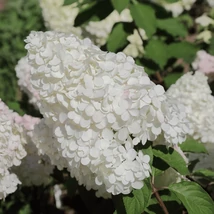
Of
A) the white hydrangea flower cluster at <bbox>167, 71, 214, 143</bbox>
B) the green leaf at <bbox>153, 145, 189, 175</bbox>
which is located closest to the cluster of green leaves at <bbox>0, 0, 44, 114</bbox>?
the white hydrangea flower cluster at <bbox>167, 71, 214, 143</bbox>

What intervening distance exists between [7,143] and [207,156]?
604mm

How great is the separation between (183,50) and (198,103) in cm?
67

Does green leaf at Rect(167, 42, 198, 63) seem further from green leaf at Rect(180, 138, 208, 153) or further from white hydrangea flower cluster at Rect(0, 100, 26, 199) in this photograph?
white hydrangea flower cluster at Rect(0, 100, 26, 199)

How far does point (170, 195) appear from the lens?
1.73 meters

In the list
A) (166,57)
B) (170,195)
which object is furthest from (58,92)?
(166,57)

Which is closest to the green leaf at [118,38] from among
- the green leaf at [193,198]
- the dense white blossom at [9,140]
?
the dense white blossom at [9,140]

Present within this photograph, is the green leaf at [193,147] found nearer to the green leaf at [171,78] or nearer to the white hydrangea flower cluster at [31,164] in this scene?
the white hydrangea flower cluster at [31,164]

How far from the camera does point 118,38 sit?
2402mm

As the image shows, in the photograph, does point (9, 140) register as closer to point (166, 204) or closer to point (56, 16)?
point (166, 204)

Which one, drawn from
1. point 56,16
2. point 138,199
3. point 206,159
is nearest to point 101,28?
point 56,16

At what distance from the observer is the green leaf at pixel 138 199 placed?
148cm

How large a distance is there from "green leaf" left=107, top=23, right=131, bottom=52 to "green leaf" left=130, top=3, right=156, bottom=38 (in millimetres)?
85

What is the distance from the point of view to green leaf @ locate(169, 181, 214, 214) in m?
1.54

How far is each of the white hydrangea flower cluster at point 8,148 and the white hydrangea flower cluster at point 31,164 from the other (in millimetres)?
107
